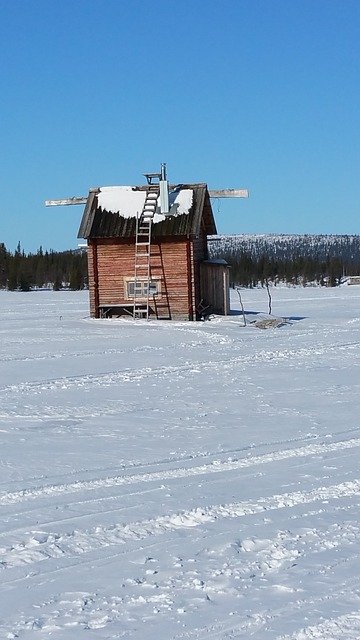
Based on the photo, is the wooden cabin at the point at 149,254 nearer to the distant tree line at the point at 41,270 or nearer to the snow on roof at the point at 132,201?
the snow on roof at the point at 132,201

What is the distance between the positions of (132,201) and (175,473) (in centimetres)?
2498

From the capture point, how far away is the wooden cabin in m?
31.7

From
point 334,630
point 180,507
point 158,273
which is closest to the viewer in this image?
point 334,630

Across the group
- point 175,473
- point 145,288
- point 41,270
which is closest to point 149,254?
point 145,288

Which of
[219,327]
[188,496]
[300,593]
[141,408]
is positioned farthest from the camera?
[219,327]

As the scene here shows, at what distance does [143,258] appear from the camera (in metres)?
31.9

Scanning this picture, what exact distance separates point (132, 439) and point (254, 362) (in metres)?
9.44

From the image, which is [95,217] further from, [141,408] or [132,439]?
[132,439]

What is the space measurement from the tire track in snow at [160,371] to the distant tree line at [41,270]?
71.7 meters

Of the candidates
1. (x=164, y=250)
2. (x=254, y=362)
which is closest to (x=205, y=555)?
(x=254, y=362)

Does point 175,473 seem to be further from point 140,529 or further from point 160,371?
point 160,371

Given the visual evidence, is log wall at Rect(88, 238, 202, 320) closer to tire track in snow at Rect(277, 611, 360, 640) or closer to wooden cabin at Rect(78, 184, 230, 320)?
wooden cabin at Rect(78, 184, 230, 320)

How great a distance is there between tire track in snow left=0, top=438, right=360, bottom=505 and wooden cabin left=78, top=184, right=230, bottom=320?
2172 cm

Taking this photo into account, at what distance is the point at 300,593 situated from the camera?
5441 millimetres
